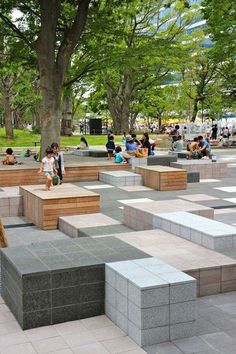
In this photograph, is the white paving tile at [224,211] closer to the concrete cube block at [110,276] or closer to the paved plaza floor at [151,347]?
the paved plaza floor at [151,347]

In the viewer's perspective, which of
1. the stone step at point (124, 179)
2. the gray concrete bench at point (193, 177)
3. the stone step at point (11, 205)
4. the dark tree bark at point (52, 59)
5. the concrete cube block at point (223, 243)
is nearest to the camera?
the concrete cube block at point (223, 243)

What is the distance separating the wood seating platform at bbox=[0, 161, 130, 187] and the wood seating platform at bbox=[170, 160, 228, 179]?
2329 mm

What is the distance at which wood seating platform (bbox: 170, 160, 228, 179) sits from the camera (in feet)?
64.6

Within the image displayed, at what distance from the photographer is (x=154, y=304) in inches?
215

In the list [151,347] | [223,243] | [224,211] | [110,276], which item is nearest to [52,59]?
[224,211]

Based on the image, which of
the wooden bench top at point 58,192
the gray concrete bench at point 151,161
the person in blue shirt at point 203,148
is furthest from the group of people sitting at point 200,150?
the wooden bench top at point 58,192

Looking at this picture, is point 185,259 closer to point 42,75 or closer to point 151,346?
point 151,346

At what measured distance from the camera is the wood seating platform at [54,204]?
36.9 ft

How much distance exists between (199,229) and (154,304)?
2.94 metres

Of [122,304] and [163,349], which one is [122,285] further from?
[163,349]

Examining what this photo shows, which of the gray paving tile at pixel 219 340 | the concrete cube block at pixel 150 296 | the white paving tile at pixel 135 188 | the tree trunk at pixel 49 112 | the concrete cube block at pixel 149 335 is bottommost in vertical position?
the gray paving tile at pixel 219 340

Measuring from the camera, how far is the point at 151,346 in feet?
17.9

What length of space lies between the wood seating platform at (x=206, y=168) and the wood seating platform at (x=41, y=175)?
2.33 metres

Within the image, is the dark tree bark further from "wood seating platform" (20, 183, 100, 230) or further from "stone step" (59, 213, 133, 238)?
"stone step" (59, 213, 133, 238)
